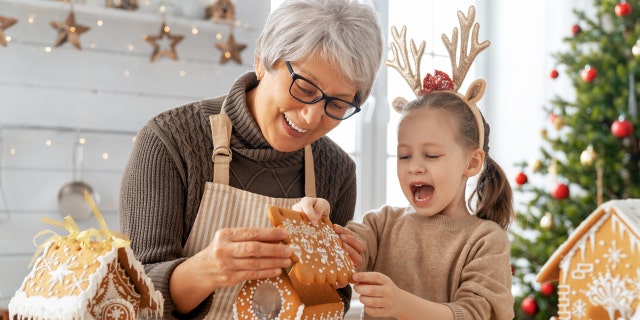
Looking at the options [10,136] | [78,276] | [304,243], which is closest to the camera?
[78,276]

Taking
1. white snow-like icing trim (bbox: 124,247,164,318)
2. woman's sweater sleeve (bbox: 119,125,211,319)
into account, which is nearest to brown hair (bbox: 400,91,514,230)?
woman's sweater sleeve (bbox: 119,125,211,319)

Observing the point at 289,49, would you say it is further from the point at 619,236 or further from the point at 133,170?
the point at 619,236

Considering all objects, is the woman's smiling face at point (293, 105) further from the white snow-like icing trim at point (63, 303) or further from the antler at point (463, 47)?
the white snow-like icing trim at point (63, 303)

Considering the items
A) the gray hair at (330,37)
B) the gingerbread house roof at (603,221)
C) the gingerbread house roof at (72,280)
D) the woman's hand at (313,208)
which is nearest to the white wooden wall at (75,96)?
the gray hair at (330,37)

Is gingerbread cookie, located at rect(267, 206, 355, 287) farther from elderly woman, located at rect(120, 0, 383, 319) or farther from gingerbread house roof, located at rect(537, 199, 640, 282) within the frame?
gingerbread house roof, located at rect(537, 199, 640, 282)

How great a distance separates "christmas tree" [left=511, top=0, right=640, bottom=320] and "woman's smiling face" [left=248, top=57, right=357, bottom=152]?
87.6 inches

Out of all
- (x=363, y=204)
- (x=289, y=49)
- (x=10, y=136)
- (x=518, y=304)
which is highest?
(x=289, y=49)

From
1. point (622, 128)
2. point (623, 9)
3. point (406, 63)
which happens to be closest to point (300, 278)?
point (406, 63)

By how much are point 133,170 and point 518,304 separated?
8.88 feet

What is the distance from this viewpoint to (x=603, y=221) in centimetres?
126

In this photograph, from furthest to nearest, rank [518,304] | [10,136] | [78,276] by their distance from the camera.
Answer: [518,304]
[10,136]
[78,276]

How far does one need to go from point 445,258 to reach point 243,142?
546 millimetres

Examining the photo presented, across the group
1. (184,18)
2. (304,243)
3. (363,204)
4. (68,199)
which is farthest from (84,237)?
(363,204)

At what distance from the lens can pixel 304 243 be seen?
120 centimetres
